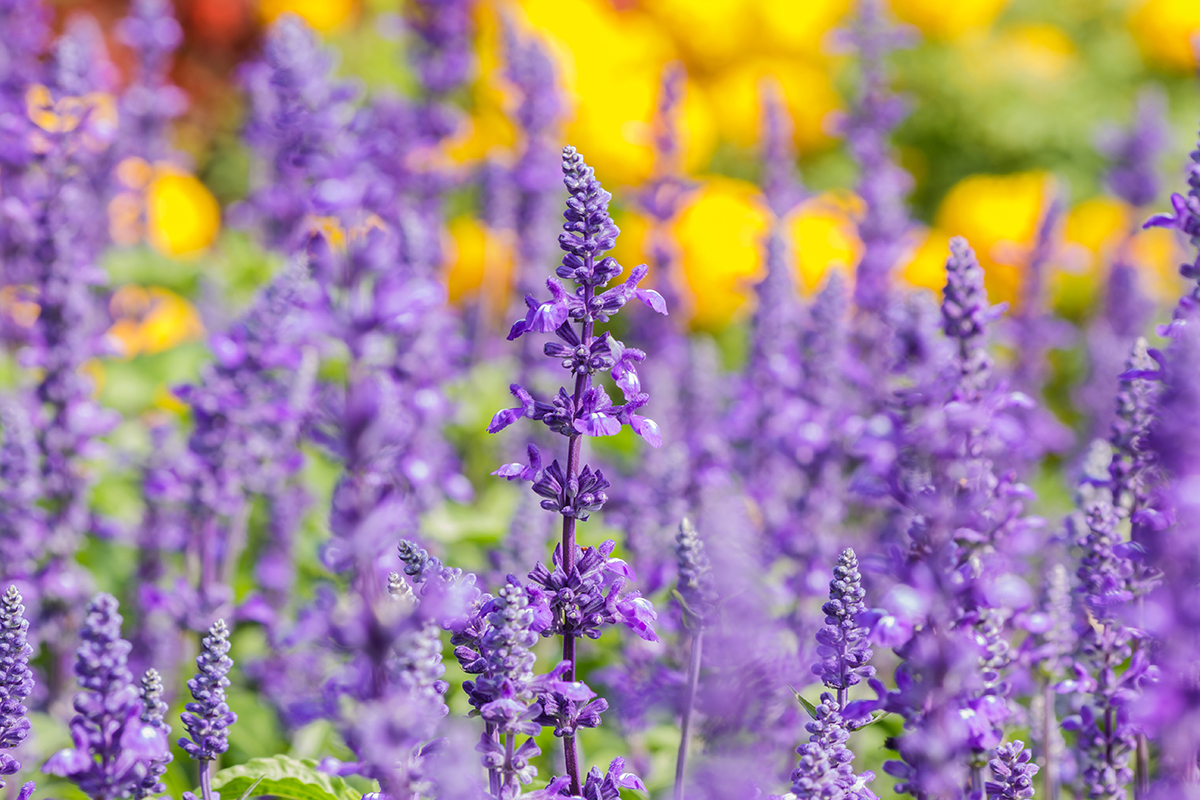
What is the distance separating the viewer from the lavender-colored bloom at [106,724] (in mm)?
2186

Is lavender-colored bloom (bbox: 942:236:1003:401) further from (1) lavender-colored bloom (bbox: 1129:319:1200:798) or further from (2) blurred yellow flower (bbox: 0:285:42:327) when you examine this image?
(2) blurred yellow flower (bbox: 0:285:42:327)

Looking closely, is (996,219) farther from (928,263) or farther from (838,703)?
(838,703)

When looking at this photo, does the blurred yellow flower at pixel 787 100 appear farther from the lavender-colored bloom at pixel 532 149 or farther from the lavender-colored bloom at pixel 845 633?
the lavender-colored bloom at pixel 845 633

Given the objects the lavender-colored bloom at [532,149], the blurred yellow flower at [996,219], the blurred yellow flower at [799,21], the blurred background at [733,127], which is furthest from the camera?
the blurred yellow flower at [799,21]

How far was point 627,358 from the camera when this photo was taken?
244 centimetres

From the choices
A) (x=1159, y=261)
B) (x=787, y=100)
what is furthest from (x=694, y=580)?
(x=787, y=100)

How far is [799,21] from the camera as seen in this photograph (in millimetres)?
10609

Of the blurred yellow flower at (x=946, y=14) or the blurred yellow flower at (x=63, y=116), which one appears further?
the blurred yellow flower at (x=946, y=14)

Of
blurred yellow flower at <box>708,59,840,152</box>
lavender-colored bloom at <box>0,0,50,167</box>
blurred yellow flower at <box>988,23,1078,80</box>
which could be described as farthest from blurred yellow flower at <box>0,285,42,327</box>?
blurred yellow flower at <box>988,23,1078,80</box>

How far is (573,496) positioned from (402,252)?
2621 mm

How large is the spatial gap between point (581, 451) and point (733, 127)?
6.84 metres

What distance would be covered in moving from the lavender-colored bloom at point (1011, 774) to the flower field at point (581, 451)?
1 centimetres

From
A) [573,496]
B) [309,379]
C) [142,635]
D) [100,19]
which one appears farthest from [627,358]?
[100,19]

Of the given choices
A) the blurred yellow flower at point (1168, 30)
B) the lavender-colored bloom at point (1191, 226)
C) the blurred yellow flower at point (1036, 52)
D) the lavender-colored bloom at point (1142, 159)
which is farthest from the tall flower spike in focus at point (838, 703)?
the blurred yellow flower at point (1036, 52)
